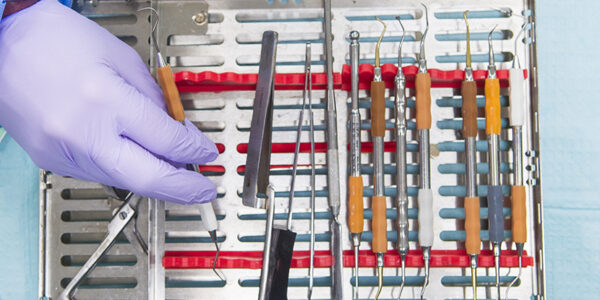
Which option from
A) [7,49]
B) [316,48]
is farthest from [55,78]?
[316,48]

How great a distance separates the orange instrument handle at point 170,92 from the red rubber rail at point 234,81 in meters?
0.03

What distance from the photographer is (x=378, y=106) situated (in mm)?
773

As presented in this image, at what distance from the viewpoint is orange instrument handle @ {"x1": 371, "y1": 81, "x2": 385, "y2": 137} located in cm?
77

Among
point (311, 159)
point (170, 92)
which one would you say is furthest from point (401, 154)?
point (170, 92)

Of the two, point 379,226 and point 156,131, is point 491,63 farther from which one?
point 156,131

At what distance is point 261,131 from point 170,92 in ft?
0.52

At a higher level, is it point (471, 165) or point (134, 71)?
point (134, 71)

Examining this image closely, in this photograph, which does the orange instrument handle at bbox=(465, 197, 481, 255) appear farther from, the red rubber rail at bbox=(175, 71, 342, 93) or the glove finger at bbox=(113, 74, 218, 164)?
the glove finger at bbox=(113, 74, 218, 164)

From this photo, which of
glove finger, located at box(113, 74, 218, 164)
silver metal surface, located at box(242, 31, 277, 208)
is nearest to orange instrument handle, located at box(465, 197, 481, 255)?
silver metal surface, located at box(242, 31, 277, 208)

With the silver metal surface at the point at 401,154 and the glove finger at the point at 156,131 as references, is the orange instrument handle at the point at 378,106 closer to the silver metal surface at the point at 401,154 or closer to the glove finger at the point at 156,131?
the silver metal surface at the point at 401,154

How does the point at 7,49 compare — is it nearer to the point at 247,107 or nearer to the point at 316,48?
the point at 247,107

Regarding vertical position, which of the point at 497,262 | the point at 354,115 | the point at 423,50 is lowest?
the point at 497,262

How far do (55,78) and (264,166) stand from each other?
1.02 ft

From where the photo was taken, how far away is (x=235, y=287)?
2.65 ft
